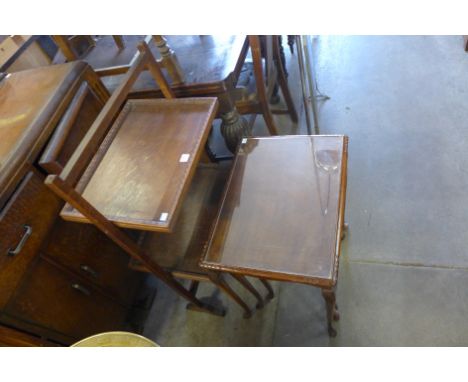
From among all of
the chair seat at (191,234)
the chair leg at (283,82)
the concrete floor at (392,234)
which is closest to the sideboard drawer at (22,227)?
the chair seat at (191,234)

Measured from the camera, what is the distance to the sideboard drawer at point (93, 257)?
1097mm

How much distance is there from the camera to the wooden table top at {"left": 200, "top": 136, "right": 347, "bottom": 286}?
907 mm

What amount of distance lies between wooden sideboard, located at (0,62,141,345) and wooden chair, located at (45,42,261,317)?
13 cm

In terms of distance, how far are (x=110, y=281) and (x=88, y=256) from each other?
18 cm

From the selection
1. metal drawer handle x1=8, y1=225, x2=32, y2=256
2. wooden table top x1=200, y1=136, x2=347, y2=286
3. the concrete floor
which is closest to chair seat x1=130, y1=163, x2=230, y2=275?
wooden table top x1=200, y1=136, x2=347, y2=286

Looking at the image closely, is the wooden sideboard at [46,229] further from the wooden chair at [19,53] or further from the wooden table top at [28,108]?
the wooden chair at [19,53]

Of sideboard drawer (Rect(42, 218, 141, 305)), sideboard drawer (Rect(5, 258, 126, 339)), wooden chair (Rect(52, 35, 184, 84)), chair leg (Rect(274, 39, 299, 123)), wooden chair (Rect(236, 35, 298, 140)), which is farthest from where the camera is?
chair leg (Rect(274, 39, 299, 123))

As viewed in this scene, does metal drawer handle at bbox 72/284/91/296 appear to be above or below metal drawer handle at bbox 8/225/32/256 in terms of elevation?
below

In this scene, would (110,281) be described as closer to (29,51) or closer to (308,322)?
(308,322)

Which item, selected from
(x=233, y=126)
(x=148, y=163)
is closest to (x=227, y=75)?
(x=233, y=126)

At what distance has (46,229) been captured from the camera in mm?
1040

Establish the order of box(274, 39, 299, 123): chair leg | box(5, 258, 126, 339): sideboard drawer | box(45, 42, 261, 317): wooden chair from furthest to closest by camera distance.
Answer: box(274, 39, 299, 123): chair leg, box(5, 258, 126, 339): sideboard drawer, box(45, 42, 261, 317): wooden chair

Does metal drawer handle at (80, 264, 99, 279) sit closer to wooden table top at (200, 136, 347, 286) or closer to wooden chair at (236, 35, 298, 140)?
wooden table top at (200, 136, 347, 286)

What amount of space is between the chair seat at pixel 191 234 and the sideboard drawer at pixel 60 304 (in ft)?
0.74
